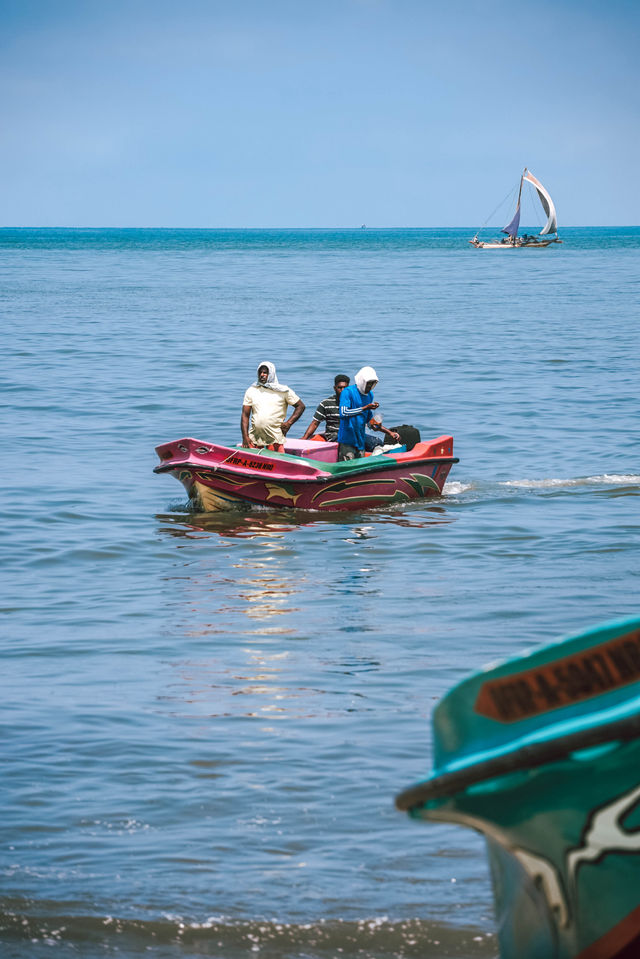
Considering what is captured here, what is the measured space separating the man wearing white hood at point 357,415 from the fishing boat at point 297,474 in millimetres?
236

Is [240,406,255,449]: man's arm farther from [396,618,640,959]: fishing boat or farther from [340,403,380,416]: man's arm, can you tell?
[396,618,640,959]: fishing boat

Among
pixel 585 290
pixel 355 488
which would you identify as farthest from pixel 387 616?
pixel 585 290

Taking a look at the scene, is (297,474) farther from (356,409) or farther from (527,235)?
(527,235)

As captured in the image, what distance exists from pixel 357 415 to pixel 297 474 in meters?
0.95

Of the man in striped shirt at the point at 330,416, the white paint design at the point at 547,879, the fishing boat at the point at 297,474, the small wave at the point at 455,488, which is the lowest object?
the small wave at the point at 455,488

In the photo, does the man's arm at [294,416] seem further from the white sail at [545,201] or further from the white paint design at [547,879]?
the white sail at [545,201]

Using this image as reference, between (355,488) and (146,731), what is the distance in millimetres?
7180

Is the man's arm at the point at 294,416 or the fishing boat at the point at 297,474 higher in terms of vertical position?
the man's arm at the point at 294,416

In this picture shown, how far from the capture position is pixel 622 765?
3.75m

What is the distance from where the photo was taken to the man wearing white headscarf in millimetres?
14414

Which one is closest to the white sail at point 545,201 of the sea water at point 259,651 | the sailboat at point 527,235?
the sailboat at point 527,235

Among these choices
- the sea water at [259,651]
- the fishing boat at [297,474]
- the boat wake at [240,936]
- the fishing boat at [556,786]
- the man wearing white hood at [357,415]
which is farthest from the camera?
the fishing boat at [297,474]

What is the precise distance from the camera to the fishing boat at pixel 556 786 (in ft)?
12.2

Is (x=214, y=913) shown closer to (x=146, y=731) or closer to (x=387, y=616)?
(x=146, y=731)
